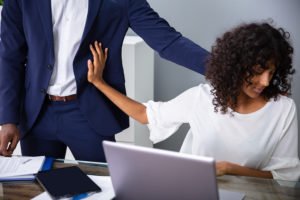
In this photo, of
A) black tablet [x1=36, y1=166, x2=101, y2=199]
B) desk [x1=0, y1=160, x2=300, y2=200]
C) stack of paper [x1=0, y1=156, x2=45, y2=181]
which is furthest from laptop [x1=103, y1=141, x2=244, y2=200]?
stack of paper [x1=0, y1=156, x2=45, y2=181]

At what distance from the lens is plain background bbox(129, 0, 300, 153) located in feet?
8.86

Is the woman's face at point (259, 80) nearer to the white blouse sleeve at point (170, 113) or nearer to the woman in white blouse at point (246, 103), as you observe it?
the woman in white blouse at point (246, 103)

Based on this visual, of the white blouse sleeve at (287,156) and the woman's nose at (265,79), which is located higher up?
the woman's nose at (265,79)

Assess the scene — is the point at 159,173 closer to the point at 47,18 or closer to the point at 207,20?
the point at 47,18

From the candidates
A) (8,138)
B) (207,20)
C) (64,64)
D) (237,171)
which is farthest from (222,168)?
(207,20)

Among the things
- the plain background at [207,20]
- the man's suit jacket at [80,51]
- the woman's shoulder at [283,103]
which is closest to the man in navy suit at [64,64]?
the man's suit jacket at [80,51]

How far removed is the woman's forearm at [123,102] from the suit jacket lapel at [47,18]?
0.80 feet

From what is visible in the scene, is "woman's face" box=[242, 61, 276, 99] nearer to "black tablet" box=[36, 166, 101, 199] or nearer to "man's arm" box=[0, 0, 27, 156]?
"black tablet" box=[36, 166, 101, 199]

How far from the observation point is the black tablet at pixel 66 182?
1210 mm

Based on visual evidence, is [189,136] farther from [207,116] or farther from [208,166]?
[208,166]

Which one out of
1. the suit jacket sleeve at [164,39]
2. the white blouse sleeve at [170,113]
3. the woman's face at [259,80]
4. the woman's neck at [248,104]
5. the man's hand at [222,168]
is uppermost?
the suit jacket sleeve at [164,39]

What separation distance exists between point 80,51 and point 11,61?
0.97 ft

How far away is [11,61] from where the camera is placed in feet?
5.37

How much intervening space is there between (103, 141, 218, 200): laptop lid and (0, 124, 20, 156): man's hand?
708 millimetres
